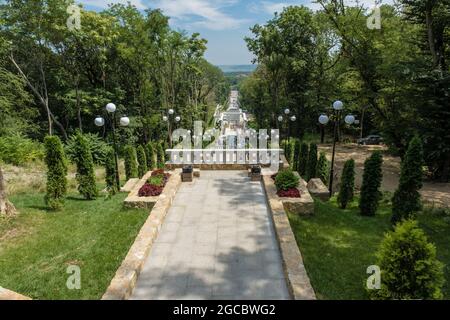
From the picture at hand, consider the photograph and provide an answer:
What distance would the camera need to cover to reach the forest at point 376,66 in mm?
14695

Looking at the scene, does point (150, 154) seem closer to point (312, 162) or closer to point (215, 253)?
point (312, 162)

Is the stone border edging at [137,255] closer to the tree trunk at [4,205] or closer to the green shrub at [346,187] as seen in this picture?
the tree trunk at [4,205]

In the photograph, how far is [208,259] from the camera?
6707mm

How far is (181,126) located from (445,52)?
2643cm

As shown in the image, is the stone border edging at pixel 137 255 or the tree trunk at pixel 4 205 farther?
the tree trunk at pixel 4 205

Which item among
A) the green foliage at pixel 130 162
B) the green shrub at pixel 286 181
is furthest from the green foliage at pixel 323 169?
the green foliage at pixel 130 162

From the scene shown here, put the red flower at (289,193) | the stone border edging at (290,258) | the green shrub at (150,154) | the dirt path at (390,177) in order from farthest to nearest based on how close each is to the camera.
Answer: the green shrub at (150,154), the dirt path at (390,177), the red flower at (289,193), the stone border edging at (290,258)

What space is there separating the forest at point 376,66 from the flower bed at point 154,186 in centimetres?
1176

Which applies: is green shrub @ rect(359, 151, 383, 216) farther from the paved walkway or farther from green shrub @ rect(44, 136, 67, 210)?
green shrub @ rect(44, 136, 67, 210)

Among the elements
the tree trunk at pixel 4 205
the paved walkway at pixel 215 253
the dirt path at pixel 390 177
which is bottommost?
the dirt path at pixel 390 177

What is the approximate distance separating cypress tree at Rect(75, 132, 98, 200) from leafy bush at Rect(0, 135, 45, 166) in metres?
9.48

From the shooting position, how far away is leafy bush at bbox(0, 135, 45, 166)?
17.8m

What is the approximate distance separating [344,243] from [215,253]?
118 inches
